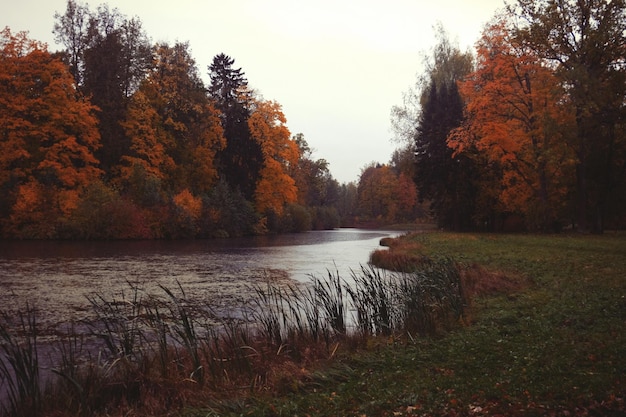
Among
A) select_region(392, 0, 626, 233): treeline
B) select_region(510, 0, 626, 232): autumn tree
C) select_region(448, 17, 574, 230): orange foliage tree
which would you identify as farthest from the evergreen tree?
select_region(510, 0, 626, 232): autumn tree

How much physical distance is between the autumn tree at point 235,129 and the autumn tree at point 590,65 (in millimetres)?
28782

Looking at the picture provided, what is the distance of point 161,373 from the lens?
684 centimetres

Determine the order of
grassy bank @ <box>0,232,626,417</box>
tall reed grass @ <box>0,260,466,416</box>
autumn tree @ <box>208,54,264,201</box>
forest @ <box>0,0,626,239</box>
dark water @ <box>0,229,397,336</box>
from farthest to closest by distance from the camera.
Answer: autumn tree @ <box>208,54,264,201</box> < forest @ <box>0,0,626,239</box> < dark water @ <box>0,229,397,336</box> < tall reed grass @ <box>0,260,466,416</box> < grassy bank @ <box>0,232,626,417</box>

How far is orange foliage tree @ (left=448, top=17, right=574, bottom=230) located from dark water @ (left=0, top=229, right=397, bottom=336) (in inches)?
529

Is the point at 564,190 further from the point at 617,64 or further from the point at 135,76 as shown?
the point at 135,76

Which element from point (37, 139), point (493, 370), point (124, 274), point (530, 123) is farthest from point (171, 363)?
point (37, 139)

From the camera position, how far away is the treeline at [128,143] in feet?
119

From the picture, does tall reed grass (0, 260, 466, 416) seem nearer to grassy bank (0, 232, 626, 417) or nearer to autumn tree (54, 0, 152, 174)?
grassy bank (0, 232, 626, 417)

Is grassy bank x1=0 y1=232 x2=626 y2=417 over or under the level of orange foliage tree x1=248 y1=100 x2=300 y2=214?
under

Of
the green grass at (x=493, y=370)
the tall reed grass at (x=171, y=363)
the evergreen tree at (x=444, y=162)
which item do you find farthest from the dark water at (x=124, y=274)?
the evergreen tree at (x=444, y=162)

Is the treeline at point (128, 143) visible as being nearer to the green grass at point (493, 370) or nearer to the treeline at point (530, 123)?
the treeline at point (530, 123)

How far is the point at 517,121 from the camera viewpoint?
114 feet

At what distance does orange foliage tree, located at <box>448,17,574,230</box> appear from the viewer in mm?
30938

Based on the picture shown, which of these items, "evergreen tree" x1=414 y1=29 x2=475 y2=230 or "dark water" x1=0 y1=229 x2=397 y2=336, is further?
"evergreen tree" x1=414 y1=29 x2=475 y2=230
